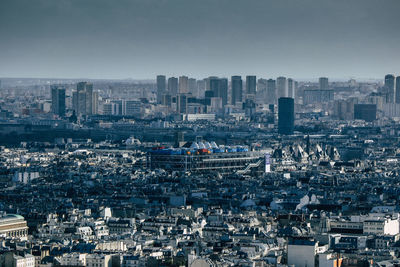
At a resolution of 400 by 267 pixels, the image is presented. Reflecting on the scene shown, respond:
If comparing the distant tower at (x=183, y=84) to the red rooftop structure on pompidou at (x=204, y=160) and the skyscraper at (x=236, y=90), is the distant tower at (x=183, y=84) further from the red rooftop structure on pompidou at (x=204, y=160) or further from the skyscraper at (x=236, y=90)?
the red rooftop structure on pompidou at (x=204, y=160)

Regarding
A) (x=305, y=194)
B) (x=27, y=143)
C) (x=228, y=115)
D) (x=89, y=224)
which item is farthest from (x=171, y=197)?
(x=228, y=115)

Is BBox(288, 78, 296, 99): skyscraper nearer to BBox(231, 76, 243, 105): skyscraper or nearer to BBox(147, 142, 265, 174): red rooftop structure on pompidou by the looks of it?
BBox(231, 76, 243, 105): skyscraper

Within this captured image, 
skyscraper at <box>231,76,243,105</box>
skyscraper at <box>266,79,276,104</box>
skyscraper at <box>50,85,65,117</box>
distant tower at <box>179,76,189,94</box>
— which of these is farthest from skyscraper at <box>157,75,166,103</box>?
skyscraper at <box>50,85,65,117</box>

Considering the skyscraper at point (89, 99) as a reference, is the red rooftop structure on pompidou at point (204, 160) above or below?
above

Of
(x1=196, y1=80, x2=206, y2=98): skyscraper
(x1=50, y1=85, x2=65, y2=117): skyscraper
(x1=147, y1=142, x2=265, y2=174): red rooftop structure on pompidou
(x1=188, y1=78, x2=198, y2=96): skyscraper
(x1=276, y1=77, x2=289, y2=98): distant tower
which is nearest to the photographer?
(x1=147, y1=142, x2=265, y2=174): red rooftop structure on pompidou

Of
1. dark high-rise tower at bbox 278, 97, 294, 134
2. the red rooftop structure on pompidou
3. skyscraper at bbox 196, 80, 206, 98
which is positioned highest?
the red rooftop structure on pompidou

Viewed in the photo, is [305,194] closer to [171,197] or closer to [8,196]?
[171,197]

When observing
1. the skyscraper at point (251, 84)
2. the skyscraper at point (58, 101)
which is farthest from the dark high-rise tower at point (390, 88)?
the skyscraper at point (58, 101)
